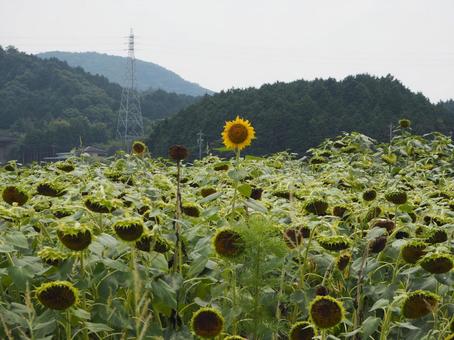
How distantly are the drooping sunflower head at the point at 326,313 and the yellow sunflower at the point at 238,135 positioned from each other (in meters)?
1.02

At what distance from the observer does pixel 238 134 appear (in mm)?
2611

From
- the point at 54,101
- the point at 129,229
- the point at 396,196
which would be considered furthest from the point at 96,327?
the point at 54,101

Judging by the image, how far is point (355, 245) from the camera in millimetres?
2588

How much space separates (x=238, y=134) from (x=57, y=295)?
1.12 metres

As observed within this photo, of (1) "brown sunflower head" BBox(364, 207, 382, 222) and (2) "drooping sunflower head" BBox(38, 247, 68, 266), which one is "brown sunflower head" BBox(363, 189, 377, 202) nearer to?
(1) "brown sunflower head" BBox(364, 207, 382, 222)

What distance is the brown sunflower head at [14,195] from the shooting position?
7.75ft

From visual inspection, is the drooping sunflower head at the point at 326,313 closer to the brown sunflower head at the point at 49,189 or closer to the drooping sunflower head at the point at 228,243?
the drooping sunflower head at the point at 228,243

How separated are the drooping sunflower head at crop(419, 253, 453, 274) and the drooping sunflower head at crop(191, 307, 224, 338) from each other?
29.3 inches

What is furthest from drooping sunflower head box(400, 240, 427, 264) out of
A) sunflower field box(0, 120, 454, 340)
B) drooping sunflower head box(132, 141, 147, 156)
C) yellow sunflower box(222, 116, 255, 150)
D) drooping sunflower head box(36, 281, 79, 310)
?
drooping sunflower head box(132, 141, 147, 156)

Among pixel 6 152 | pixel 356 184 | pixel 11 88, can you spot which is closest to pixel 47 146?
pixel 6 152

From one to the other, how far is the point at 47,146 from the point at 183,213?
79584 millimetres

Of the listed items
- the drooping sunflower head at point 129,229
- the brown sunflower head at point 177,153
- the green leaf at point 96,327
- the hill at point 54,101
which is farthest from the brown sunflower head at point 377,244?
the hill at point 54,101

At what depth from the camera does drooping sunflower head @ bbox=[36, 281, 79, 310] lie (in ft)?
5.75

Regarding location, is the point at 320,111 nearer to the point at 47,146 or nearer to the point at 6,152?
the point at 47,146
